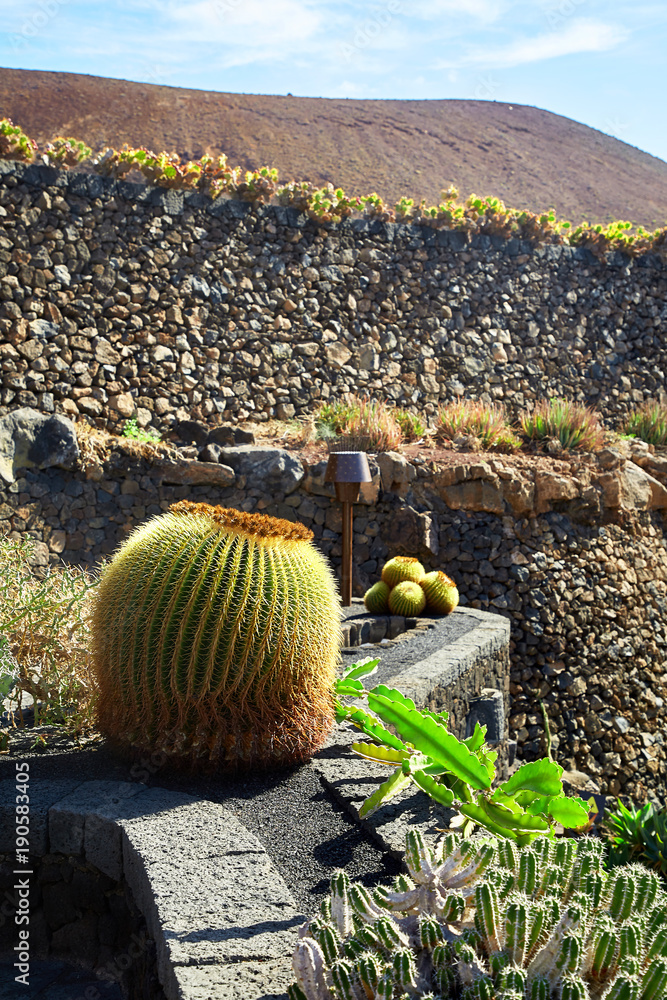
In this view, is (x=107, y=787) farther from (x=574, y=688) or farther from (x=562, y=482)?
(x=562, y=482)

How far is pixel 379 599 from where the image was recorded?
20.4ft

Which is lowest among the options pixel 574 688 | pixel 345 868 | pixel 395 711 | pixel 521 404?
pixel 574 688

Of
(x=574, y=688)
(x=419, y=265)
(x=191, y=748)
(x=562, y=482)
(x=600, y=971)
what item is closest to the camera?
(x=600, y=971)

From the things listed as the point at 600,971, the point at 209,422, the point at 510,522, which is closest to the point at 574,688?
the point at 510,522

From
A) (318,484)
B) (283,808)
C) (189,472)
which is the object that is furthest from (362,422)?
(283,808)

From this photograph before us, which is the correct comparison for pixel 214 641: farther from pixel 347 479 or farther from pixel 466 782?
pixel 347 479

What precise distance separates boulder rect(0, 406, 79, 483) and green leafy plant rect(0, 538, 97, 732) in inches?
157

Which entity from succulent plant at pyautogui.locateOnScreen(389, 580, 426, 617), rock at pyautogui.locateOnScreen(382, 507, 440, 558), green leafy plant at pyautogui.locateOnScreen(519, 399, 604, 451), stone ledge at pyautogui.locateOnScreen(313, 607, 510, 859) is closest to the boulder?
rock at pyautogui.locateOnScreen(382, 507, 440, 558)

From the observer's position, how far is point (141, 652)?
9.11 ft

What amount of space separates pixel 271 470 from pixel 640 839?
5056mm

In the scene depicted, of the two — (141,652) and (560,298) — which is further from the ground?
(560,298)

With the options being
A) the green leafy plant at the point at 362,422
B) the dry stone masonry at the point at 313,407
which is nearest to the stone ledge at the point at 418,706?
the dry stone masonry at the point at 313,407

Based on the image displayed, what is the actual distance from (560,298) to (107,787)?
459 inches

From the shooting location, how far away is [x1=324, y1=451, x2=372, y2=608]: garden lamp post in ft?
20.5
